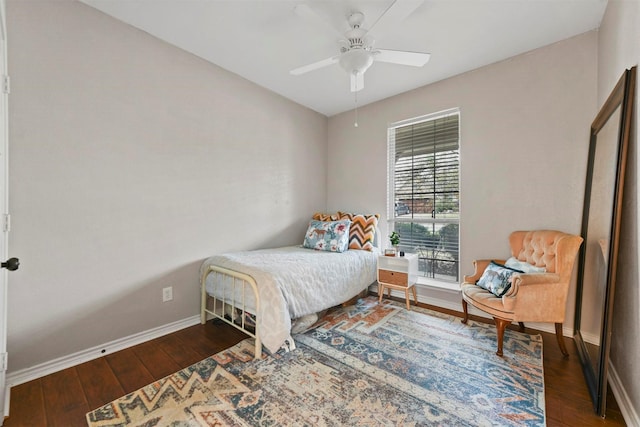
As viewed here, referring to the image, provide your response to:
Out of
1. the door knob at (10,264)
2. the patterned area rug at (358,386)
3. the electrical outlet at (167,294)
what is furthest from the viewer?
the electrical outlet at (167,294)

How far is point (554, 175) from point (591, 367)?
1.50 m

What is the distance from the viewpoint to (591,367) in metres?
1.69

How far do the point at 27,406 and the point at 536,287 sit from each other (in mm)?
3270

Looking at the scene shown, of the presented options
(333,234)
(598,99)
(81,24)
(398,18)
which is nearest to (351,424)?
(333,234)

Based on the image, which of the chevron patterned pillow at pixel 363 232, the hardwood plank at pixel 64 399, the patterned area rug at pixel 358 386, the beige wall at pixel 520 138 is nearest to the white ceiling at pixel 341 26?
the beige wall at pixel 520 138

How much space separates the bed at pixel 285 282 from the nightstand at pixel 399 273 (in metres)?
0.17

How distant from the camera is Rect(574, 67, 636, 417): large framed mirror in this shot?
1451 mm

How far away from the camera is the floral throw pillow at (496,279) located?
2.13m

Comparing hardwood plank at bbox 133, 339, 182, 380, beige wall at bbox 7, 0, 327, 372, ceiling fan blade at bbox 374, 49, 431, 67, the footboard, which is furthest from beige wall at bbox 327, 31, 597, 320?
hardwood plank at bbox 133, 339, 182, 380

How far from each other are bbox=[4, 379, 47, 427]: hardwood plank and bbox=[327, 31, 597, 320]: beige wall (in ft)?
10.7

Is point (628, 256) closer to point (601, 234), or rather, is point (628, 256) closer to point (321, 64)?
point (601, 234)

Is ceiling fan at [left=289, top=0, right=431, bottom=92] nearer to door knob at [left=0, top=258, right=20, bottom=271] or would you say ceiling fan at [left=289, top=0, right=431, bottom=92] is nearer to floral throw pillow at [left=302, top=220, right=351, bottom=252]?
floral throw pillow at [left=302, top=220, right=351, bottom=252]

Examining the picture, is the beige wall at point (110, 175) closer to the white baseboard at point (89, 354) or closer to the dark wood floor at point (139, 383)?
the white baseboard at point (89, 354)

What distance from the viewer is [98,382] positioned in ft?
5.60
